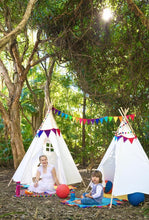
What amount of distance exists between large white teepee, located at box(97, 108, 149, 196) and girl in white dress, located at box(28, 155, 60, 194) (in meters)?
0.85

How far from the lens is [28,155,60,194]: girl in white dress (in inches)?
170

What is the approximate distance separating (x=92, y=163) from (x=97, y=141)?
2.77 ft

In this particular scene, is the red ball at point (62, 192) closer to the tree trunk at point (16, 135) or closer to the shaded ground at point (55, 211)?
the shaded ground at point (55, 211)

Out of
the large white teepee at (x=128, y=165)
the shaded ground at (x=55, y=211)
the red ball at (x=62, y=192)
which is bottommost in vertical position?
the shaded ground at (x=55, y=211)

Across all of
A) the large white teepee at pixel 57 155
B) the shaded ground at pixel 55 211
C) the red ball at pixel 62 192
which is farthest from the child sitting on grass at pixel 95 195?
the large white teepee at pixel 57 155

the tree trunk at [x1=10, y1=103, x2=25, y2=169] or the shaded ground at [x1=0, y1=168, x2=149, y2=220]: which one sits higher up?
the tree trunk at [x1=10, y1=103, x2=25, y2=169]

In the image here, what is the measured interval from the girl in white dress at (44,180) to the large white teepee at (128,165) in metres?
0.85

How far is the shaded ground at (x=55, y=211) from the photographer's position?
2.98 meters

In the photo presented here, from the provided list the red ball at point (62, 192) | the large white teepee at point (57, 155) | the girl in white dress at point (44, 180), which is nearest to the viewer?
the red ball at point (62, 192)

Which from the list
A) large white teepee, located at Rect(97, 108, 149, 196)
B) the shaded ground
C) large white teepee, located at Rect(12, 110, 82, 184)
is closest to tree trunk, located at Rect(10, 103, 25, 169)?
large white teepee, located at Rect(12, 110, 82, 184)

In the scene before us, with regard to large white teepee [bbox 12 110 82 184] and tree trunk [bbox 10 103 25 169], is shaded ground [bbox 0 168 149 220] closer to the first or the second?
large white teepee [bbox 12 110 82 184]

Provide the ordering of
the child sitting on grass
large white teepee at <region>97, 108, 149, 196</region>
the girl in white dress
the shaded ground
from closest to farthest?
the shaded ground < the child sitting on grass < large white teepee at <region>97, 108, 149, 196</region> < the girl in white dress

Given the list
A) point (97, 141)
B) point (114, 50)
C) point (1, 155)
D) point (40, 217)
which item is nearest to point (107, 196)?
point (40, 217)

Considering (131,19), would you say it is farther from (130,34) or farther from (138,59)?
(138,59)
